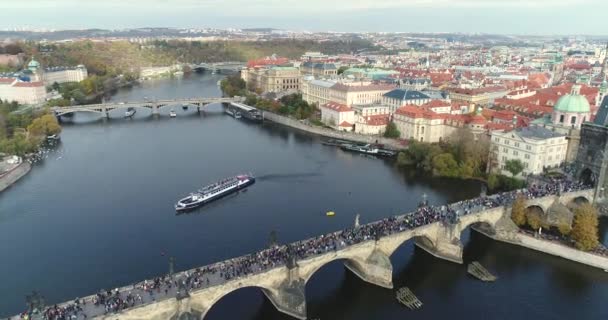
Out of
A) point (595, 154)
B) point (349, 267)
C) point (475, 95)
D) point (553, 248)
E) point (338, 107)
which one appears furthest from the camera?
point (475, 95)

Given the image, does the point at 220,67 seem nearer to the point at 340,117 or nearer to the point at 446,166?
the point at 340,117

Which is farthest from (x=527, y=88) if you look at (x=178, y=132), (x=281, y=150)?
(x=178, y=132)

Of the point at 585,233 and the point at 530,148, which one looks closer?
the point at 585,233

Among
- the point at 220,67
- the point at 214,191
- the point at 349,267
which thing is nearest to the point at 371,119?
the point at 214,191

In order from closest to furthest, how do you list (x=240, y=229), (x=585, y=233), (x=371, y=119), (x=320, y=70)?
1. (x=585, y=233)
2. (x=240, y=229)
3. (x=371, y=119)
4. (x=320, y=70)

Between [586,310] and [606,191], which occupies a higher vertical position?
[606,191]

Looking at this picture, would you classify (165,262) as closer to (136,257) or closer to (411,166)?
(136,257)

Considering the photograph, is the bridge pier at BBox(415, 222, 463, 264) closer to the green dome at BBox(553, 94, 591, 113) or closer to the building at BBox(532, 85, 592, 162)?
the building at BBox(532, 85, 592, 162)
